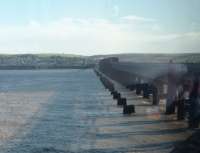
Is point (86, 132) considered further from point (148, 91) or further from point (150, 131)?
point (148, 91)

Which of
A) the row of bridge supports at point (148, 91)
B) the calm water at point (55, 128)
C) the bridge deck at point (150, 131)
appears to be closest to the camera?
the bridge deck at point (150, 131)

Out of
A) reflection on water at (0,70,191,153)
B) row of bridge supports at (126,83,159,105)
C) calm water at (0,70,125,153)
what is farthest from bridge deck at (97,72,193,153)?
row of bridge supports at (126,83,159,105)

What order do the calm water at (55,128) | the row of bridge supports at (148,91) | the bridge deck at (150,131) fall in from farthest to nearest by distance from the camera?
the row of bridge supports at (148,91) < the calm water at (55,128) < the bridge deck at (150,131)

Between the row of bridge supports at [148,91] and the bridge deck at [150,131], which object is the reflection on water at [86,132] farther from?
the row of bridge supports at [148,91]

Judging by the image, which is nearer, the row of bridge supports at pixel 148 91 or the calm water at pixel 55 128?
the calm water at pixel 55 128

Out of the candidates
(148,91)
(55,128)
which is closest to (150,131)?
(55,128)

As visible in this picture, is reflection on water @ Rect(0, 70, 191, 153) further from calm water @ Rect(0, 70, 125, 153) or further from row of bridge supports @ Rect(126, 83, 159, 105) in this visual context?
row of bridge supports @ Rect(126, 83, 159, 105)

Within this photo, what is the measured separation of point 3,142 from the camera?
61.1 feet

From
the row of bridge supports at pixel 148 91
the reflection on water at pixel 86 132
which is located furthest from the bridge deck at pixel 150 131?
the row of bridge supports at pixel 148 91

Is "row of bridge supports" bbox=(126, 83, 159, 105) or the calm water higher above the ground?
"row of bridge supports" bbox=(126, 83, 159, 105)

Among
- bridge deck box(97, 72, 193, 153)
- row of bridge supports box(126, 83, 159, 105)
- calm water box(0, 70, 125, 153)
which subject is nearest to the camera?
bridge deck box(97, 72, 193, 153)

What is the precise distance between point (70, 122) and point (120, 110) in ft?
17.6

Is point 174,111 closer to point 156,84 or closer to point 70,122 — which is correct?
point 70,122

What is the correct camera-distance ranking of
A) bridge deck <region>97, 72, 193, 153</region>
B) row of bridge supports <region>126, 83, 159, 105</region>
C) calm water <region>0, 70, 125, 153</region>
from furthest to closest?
row of bridge supports <region>126, 83, 159, 105</region>, calm water <region>0, 70, 125, 153</region>, bridge deck <region>97, 72, 193, 153</region>
